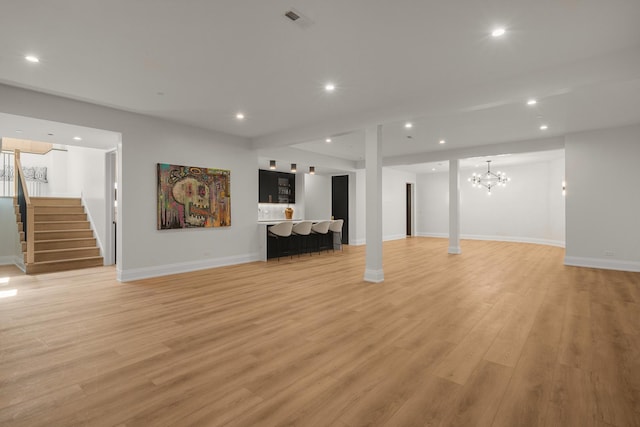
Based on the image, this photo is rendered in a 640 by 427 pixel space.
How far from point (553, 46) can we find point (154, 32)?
13.2ft

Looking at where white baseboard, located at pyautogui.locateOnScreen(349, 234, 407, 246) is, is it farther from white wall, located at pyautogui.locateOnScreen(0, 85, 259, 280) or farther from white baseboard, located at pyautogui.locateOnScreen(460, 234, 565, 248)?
white wall, located at pyautogui.locateOnScreen(0, 85, 259, 280)

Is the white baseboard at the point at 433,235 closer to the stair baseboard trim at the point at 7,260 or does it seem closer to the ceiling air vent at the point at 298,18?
the ceiling air vent at the point at 298,18

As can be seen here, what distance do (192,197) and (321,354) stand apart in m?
4.75

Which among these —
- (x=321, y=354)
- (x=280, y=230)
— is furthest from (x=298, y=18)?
(x=280, y=230)

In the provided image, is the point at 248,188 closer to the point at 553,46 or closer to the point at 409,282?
the point at 409,282

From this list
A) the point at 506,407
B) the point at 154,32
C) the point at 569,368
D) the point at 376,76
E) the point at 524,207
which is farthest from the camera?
the point at 524,207

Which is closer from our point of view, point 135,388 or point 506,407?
point 506,407

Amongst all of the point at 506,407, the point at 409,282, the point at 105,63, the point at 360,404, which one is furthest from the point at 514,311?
the point at 105,63

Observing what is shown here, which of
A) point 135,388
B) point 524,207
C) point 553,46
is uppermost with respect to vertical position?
point 553,46

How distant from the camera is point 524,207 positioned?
11.3 m

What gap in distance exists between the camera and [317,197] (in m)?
11.6

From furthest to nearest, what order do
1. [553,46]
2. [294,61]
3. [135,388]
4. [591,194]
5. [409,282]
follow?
[591,194] → [409,282] → [294,61] → [553,46] → [135,388]

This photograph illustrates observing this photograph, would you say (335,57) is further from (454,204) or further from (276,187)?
(276,187)

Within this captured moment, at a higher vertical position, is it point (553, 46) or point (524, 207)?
point (553, 46)
